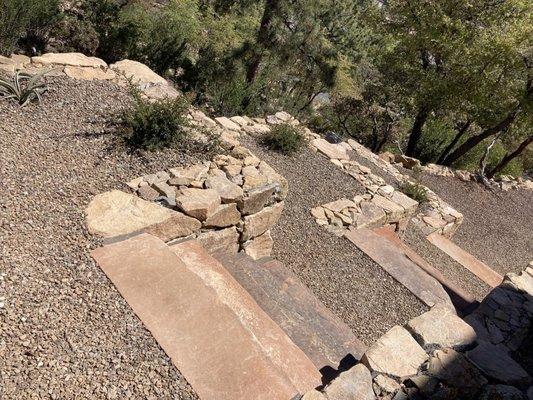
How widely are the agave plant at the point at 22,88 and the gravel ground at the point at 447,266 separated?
17.9ft

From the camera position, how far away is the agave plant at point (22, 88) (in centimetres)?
423

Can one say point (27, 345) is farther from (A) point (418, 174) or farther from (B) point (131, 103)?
(A) point (418, 174)

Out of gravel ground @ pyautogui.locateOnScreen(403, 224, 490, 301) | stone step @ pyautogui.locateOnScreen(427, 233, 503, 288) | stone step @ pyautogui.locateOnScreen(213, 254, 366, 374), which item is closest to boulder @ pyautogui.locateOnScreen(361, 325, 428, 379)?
stone step @ pyautogui.locateOnScreen(213, 254, 366, 374)

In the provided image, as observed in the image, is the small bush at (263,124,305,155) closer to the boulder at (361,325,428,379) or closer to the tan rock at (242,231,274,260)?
the tan rock at (242,231,274,260)

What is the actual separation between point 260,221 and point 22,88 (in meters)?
2.97

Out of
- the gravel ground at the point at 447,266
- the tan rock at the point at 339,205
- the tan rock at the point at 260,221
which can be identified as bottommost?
the gravel ground at the point at 447,266

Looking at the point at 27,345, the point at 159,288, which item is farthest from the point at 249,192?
the point at 27,345

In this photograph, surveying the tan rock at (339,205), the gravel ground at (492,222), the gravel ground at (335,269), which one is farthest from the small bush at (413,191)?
the tan rock at (339,205)

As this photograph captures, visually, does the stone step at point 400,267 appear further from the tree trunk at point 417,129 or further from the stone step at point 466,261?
the tree trunk at point 417,129

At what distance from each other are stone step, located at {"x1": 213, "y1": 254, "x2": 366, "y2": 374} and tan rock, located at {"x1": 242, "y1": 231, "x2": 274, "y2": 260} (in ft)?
0.35

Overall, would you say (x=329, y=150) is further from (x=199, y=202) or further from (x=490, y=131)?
(x=490, y=131)

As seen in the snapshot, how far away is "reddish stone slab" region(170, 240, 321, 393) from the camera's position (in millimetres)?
2760

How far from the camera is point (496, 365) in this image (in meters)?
3.14

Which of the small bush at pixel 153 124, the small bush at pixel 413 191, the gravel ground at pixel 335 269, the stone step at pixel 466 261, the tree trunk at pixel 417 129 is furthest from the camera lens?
the tree trunk at pixel 417 129
